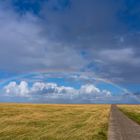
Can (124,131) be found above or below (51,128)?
below

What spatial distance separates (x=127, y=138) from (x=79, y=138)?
3.70m

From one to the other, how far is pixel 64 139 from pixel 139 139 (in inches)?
222

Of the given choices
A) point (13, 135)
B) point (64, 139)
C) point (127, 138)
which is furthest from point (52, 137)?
point (127, 138)

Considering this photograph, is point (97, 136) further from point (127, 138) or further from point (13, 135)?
point (13, 135)

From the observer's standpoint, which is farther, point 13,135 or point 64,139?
point 13,135

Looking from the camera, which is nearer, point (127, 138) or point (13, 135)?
point (127, 138)

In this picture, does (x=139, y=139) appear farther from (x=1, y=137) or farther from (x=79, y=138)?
(x=1, y=137)

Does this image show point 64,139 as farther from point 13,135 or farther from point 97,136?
point 13,135

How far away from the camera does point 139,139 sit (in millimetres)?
21359

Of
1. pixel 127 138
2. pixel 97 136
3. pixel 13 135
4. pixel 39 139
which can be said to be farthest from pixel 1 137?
pixel 127 138

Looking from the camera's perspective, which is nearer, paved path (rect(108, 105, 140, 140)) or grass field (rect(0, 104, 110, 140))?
paved path (rect(108, 105, 140, 140))

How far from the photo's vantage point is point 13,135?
78.7 feet

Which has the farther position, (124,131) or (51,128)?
(51,128)

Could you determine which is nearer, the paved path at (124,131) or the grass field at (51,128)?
the paved path at (124,131)
